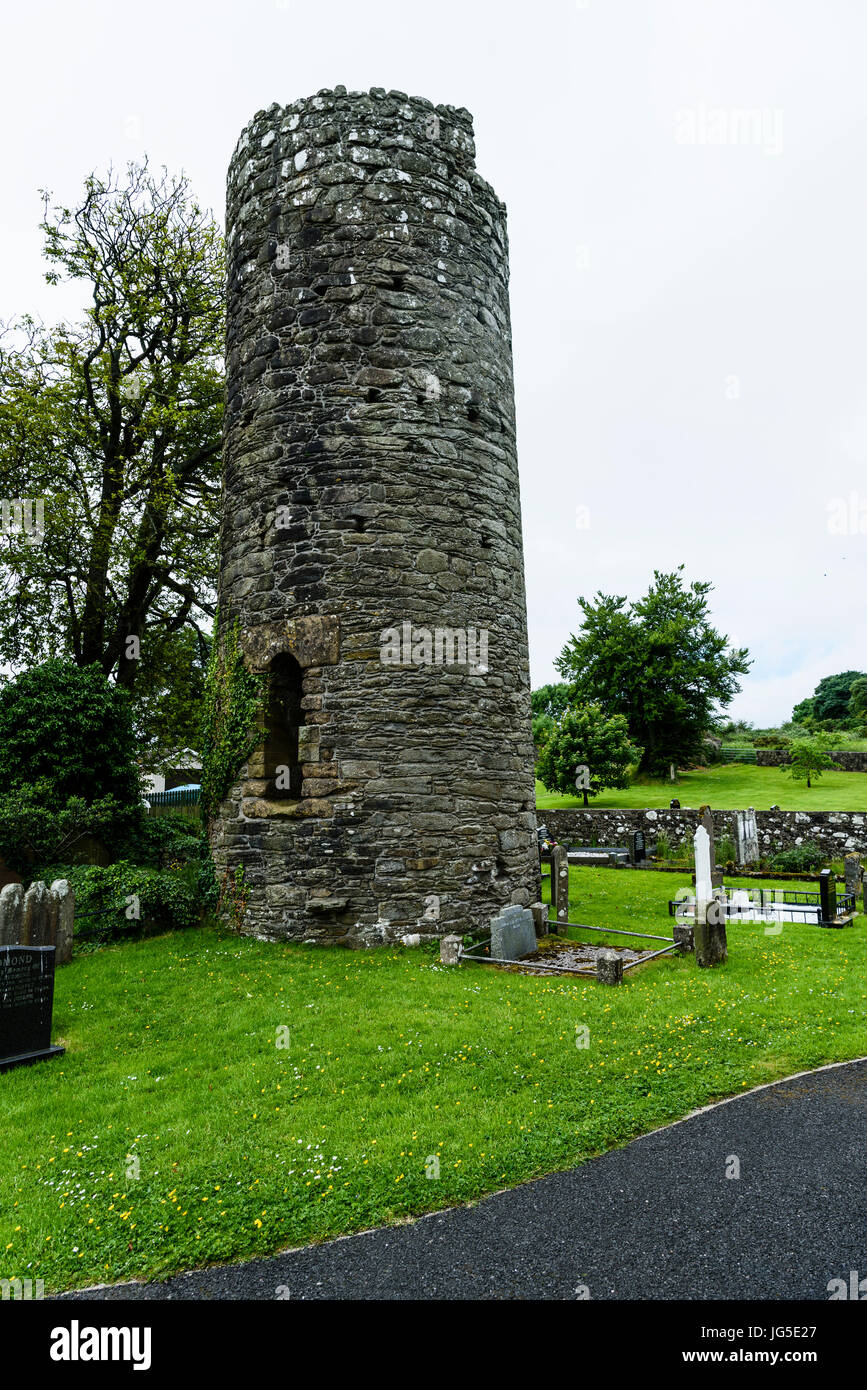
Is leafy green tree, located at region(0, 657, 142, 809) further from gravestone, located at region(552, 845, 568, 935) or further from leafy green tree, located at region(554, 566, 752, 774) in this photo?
leafy green tree, located at region(554, 566, 752, 774)

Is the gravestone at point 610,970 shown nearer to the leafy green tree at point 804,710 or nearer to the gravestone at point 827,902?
the gravestone at point 827,902

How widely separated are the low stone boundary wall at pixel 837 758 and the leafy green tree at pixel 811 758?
3.84 meters

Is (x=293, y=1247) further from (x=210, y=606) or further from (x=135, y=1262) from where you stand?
(x=210, y=606)

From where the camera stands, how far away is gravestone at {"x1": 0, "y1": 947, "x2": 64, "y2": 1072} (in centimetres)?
703

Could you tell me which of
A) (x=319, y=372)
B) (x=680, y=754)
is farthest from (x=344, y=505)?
(x=680, y=754)

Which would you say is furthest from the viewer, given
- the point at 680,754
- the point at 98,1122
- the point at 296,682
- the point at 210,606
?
the point at 680,754

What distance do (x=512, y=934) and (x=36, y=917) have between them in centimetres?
644

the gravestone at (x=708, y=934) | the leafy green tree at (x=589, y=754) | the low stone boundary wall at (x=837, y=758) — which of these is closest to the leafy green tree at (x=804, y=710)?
the low stone boundary wall at (x=837, y=758)

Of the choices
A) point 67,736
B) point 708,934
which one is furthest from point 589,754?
point 708,934

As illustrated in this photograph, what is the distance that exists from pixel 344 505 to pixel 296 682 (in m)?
2.83

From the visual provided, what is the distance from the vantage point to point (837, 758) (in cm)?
3719

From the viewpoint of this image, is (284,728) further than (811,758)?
No

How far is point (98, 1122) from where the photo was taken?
225 inches

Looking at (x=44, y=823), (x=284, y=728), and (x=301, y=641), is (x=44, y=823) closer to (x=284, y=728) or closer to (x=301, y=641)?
(x=284, y=728)
